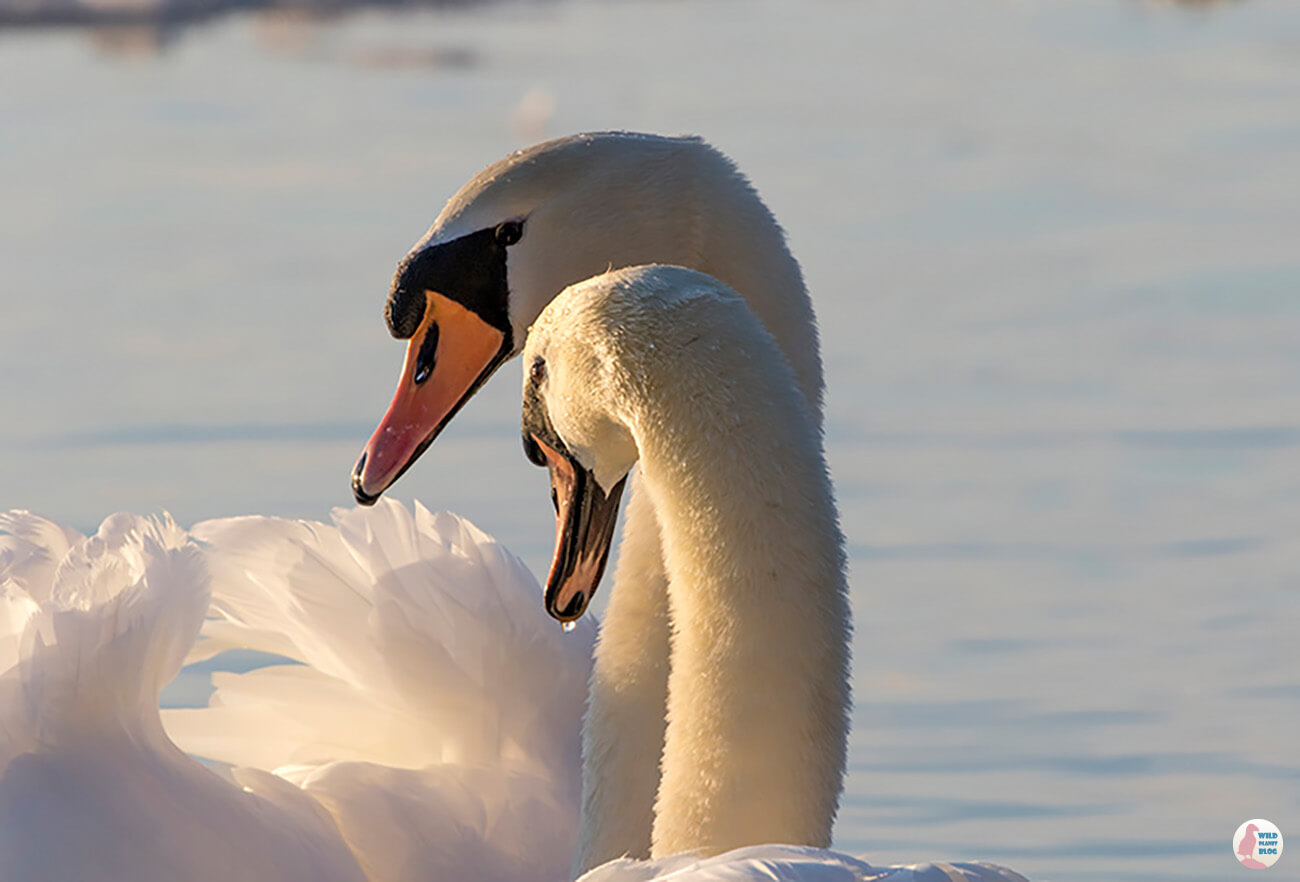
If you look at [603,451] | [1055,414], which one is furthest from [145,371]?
[603,451]

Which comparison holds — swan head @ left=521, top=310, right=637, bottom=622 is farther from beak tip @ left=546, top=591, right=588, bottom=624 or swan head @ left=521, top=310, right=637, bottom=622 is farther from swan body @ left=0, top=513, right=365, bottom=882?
swan body @ left=0, top=513, right=365, bottom=882

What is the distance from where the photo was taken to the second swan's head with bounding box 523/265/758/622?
3.16m

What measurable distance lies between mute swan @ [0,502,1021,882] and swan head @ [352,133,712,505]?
412 mm

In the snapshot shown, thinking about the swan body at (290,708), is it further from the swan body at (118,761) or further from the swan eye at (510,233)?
the swan eye at (510,233)

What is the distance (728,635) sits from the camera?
319cm

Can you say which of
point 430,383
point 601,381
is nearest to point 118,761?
point 430,383

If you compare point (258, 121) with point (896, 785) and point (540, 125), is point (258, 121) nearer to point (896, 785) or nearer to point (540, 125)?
point (540, 125)

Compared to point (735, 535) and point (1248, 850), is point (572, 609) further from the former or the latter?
point (1248, 850)

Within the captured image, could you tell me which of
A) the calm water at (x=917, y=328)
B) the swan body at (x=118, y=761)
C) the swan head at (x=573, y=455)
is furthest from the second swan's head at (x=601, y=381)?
the calm water at (x=917, y=328)

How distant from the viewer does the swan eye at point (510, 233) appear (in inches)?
160

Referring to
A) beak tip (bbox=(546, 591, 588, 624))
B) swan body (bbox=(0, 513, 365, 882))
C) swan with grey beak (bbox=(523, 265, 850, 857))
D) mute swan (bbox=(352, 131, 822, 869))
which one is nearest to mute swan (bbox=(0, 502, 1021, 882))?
swan body (bbox=(0, 513, 365, 882))

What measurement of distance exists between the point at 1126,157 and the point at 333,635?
6582 mm

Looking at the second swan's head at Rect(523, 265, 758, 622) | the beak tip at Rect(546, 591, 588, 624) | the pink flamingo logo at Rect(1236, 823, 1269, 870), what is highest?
the second swan's head at Rect(523, 265, 758, 622)

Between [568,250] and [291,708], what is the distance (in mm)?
995
